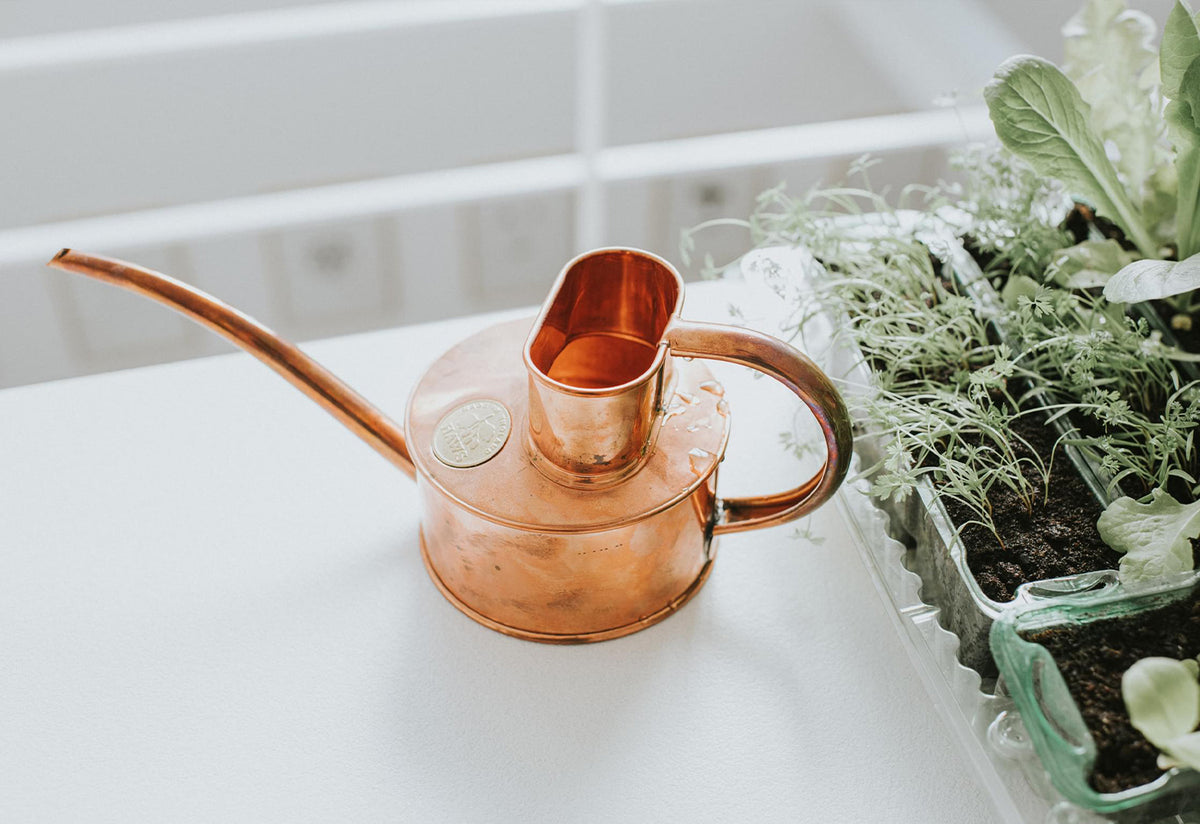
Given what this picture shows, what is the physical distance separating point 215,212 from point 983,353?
1.05 metres

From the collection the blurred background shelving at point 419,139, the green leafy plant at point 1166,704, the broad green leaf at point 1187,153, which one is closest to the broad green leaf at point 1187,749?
the green leafy plant at point 1166,704

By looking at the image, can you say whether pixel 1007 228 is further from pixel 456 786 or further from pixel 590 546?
pixel 456 786

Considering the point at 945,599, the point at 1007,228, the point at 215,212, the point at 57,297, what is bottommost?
the point at 57,297

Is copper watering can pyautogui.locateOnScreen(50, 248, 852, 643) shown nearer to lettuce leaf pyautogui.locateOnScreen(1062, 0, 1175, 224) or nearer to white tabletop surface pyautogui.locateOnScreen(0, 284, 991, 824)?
white tabletop surface pyautogui.locateOnScreen(0, 284, 991, 824)

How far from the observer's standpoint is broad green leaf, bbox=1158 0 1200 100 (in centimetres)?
57

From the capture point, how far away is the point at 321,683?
610 millimetres

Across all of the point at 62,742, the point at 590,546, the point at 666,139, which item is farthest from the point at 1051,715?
the point at 666,139

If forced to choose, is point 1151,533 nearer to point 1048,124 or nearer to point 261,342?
point 1048,124

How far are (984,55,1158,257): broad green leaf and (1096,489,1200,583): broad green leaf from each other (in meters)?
0.20

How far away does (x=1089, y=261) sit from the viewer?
67cm

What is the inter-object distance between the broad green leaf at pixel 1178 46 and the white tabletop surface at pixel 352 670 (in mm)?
312

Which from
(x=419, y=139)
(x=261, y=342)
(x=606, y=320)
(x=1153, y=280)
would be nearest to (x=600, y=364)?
(x=606, y=320)

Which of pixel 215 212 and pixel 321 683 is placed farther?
pixel 215 212

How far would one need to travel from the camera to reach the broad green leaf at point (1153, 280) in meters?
0.54
